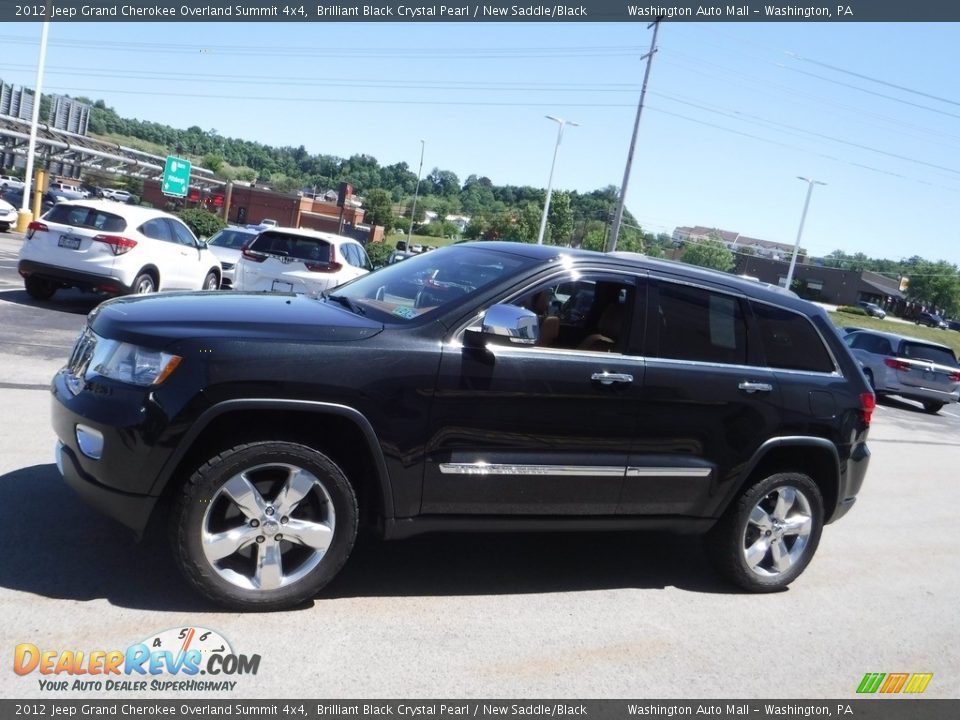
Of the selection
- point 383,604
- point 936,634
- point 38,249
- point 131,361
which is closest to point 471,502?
point 383,604

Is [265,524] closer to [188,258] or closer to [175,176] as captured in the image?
[188,258]

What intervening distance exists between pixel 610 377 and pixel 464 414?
33.9 inches

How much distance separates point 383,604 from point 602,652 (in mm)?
1109

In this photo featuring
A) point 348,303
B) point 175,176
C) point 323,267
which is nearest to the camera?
point 348,303

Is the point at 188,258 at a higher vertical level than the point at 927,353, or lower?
lower

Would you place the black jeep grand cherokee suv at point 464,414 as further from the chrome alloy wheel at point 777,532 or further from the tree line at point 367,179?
the tree line at point 367,179

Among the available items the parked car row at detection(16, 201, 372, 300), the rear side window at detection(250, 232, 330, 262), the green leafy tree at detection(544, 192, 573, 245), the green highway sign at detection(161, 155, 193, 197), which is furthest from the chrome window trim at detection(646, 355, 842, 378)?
the green leafy tree at detection(544, 192, 573, 245)

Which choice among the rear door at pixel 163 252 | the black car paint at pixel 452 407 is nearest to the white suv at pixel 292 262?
the rear door at pixel 163 252

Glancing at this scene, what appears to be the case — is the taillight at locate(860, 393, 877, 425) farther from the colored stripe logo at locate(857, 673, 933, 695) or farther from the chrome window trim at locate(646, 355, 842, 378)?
the colored stripe logo at locate(857, 673, 933, 695)

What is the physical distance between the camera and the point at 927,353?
19.8 metres

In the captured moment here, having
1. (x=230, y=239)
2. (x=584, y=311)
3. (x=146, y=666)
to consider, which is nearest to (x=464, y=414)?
(x=584, y=311)

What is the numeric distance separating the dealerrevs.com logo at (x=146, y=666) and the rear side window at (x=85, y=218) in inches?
398

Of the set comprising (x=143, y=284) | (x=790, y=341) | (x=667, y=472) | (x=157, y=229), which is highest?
(x=790, y=341)

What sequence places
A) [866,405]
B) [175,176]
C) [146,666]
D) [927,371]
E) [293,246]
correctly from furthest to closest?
[175,176] → [927,371] → [293,246] → [866,405] → [146,666]
